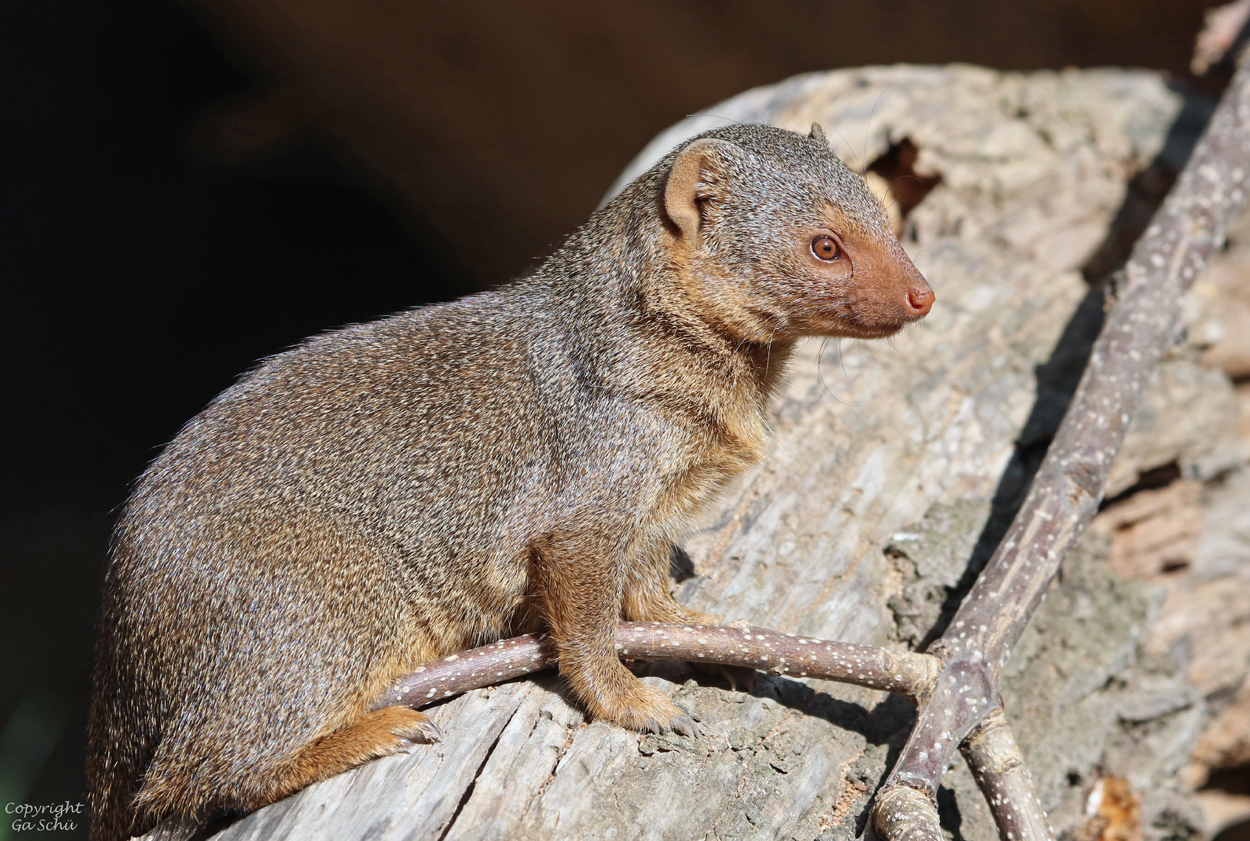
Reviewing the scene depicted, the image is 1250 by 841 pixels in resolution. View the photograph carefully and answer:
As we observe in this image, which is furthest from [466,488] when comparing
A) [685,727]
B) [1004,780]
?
[1004,780]

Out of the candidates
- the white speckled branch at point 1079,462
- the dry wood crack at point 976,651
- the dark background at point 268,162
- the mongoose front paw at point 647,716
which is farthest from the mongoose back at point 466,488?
the dark background at point 268,162

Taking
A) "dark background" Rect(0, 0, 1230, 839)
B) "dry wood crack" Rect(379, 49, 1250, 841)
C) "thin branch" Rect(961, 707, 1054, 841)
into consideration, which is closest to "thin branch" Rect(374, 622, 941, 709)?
"dry wood crack" Rect(379, 49, 1250, 841)

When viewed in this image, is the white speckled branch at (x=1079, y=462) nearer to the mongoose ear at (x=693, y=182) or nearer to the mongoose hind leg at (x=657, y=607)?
the mongoose hind leg at (x=657, y=607)

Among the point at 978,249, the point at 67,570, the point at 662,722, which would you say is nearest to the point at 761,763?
the point at 662,722

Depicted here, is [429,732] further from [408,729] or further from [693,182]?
[693,182]

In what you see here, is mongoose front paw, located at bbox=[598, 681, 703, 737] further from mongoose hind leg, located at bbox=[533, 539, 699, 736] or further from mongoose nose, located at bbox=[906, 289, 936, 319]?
mongoose nose, located at bbox=[906, 289, 936, 319]
